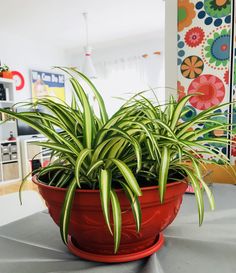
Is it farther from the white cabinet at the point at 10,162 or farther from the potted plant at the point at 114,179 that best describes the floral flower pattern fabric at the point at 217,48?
the white cabinet at the point at 10,162

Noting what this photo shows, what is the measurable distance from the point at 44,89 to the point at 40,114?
4796mm

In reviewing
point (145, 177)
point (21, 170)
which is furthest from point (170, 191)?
point (21, 170)

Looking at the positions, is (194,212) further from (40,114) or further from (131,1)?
(131,1)

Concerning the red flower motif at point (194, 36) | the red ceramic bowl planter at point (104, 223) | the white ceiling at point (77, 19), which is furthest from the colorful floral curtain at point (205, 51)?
the white ceiling at point (77, 19)

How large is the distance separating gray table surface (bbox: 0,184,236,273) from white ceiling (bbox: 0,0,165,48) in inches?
127

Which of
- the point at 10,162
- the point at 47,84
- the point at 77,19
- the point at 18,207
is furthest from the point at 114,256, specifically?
the point at 47,84

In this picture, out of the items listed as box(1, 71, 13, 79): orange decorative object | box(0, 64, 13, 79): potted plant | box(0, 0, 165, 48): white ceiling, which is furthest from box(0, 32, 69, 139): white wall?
box(1, 71, 13, 79): orange decorative object

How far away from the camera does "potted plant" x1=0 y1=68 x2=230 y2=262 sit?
0.44 metres

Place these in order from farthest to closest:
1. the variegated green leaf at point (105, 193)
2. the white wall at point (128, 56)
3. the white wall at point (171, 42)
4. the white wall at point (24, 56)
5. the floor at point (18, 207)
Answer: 1. the white wall at point (128, 56)
2. the white wall at point (24, 56)
3. the white wall at point (171, 42)
4. the floor at point (18, 207)
5. the variegated green leaf at point (105, 193)

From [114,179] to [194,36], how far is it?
1.15 m

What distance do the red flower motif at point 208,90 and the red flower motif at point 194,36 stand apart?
181 millimetres

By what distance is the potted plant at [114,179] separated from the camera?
0.44 meters

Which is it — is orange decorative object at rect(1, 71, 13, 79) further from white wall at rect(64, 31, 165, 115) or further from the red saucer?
the red saucer

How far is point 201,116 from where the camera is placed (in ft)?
1.88
